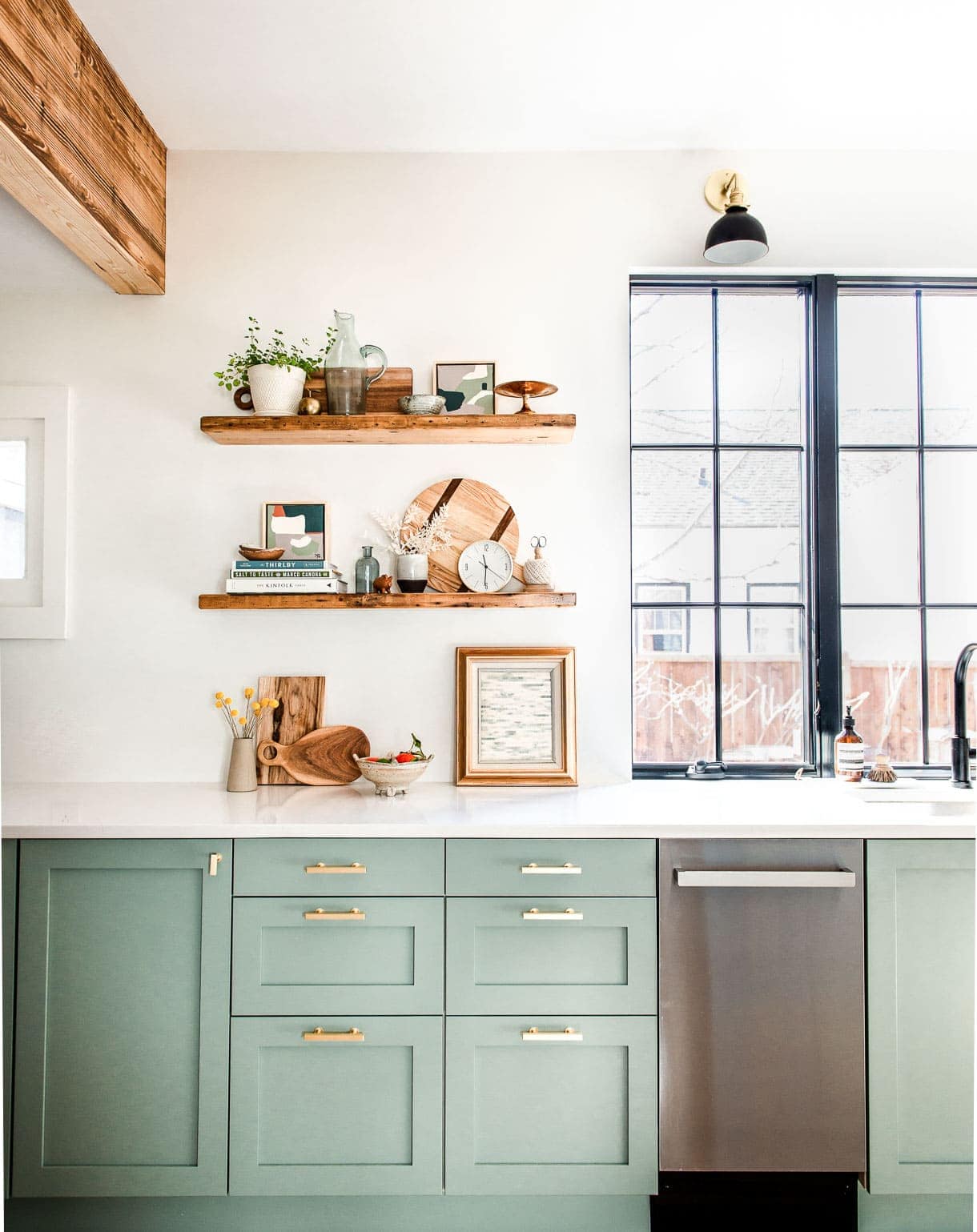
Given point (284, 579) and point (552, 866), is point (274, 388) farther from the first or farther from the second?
point (552, 866)

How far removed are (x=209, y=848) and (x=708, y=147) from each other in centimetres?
236

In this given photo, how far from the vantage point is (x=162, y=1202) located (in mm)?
1973

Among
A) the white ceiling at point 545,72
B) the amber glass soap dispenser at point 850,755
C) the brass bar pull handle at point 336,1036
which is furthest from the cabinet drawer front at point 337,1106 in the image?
the white ceiling at point 545,72

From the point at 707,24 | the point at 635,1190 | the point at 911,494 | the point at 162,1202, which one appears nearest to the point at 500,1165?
the point at 635,1190

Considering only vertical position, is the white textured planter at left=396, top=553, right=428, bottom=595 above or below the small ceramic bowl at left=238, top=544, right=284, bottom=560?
below

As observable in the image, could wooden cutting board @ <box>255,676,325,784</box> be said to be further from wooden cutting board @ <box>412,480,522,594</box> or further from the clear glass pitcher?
the clear glass pitcher

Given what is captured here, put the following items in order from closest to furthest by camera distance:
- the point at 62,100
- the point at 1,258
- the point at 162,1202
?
the point at 62,100 → the point at 162,1202 → the point at 1,258

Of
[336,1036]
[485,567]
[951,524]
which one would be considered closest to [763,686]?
[951,524]

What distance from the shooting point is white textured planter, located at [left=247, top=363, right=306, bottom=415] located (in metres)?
2.34

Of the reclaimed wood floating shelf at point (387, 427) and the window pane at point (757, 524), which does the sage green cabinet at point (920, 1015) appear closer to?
the window pane at point (757, 524)

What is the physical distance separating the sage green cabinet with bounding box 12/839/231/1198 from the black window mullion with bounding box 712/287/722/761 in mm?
1478

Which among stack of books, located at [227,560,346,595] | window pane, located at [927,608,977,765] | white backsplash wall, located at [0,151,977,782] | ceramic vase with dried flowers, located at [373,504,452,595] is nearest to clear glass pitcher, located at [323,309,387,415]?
white backsplash wall, located at [0,151,977,782]

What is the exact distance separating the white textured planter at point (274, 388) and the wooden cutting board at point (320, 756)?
0.90m

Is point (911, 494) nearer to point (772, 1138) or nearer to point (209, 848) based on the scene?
point (772, 1138)
